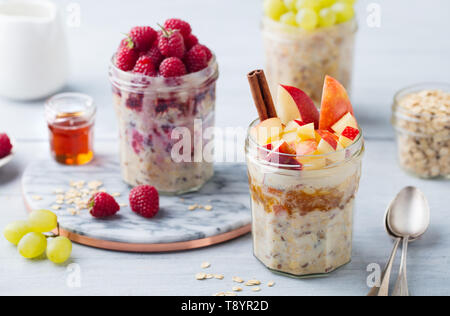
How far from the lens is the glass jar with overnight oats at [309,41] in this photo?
78.7 inches

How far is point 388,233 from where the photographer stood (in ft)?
5.26

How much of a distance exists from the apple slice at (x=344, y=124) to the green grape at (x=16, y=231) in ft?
2.35

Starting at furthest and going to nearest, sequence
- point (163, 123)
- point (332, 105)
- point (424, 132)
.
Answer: point (424, 132), point (163, 123), point (332, 105)

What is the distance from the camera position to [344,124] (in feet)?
4.77

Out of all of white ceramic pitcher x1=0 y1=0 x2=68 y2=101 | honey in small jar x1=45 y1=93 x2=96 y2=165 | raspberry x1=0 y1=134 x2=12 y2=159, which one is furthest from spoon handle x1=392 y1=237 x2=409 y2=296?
white ceramic pitcher x1=0 y1=0 x2=68 y2=101

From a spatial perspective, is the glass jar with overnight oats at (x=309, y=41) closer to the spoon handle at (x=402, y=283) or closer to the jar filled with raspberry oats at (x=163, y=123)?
the jar filled with raspberry oats at (x=163, y=123)

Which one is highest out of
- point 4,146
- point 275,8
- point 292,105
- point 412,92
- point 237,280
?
point 275,8

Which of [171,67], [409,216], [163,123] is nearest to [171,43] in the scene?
[171,67]

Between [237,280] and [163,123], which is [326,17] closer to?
[163,123]

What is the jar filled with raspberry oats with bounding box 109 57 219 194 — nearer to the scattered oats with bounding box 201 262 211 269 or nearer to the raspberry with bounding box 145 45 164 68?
the raspberry with bounding box 145 45 164 68

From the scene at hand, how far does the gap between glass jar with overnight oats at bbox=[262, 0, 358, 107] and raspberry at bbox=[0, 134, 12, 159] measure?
0.78m

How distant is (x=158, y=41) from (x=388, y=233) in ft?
2.28

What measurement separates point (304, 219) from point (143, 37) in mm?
595

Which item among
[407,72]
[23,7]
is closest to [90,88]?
[23,7]
